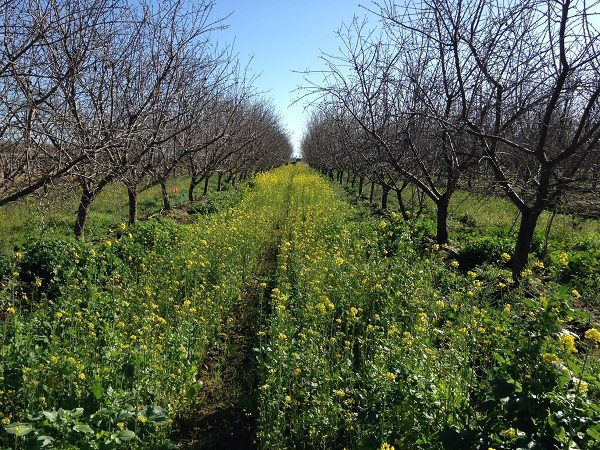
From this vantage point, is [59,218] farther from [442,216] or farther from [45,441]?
[45,441]

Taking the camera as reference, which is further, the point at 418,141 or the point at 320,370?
the point at 418,141

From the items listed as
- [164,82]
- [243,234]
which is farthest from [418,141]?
[164,82]

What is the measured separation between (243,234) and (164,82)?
300 centimetres

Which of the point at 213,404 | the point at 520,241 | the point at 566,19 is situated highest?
the point at 566,19

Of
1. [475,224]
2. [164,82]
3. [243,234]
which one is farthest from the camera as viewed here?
[475,224]

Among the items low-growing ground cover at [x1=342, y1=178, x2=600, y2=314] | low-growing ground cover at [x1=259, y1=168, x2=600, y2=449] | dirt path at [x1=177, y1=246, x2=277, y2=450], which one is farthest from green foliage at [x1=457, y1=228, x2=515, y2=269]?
dirt path at [x1=177, y1=246, x2=277, y2=450]

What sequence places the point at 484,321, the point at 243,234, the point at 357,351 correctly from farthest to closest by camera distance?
the point at 243,234 < the point at 357,351 < the point at 484,321

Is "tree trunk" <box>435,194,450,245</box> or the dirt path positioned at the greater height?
"tree trunk" <box>435,194,450,245</box>

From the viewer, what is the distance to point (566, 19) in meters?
4.18

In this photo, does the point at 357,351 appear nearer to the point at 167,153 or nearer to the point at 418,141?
the point at 418,141

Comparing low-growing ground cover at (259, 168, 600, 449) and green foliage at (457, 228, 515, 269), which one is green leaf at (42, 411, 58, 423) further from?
green foliage at (457, 228, 515, 269)

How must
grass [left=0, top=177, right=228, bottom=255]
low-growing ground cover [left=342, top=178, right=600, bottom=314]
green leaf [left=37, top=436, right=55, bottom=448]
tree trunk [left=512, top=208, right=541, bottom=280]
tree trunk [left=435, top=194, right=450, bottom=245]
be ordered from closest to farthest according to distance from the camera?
1. green leaf [left=37, top=436, right=55, bottom=448]
2. tree trunk [left=512, top=208, right=541, bottom=280]
3. low-growing ground cover [left=342, top=178, right=600, bottom=314]
4. grass [left=0, top=177, right=228, bottom=255]
5. tree trunk [left=435, top=194, right=450, bottom=245]

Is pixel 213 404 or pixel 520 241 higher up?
pixel 520 241

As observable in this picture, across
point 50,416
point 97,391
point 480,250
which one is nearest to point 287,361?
point 97,391
